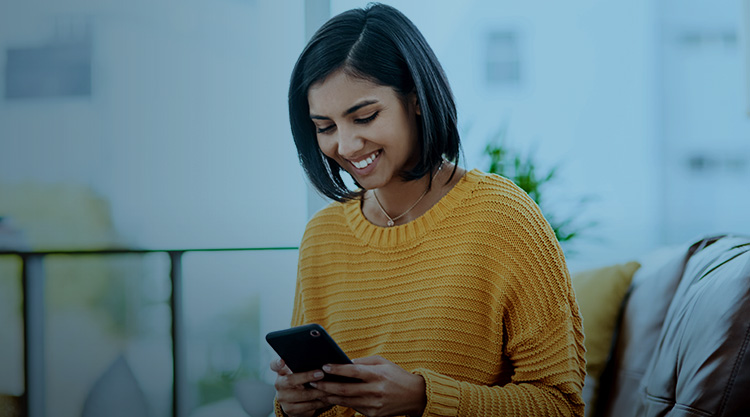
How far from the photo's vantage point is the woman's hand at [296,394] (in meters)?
1.05

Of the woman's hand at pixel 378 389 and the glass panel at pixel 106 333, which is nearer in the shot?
the woman's hand at pixel 378 389

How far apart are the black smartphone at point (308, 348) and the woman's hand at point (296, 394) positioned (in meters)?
0.03

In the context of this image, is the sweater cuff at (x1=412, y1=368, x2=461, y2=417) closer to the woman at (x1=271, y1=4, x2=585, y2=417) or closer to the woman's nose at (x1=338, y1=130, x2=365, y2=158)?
the woman at (x1=271, y1=4, x2=585, y2=417)

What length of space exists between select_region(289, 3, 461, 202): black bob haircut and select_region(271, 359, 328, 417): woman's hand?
1.42ft

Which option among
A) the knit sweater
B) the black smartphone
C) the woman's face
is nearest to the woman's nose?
the woman's face

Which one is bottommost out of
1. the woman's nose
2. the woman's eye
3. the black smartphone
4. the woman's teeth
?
the black smartphone

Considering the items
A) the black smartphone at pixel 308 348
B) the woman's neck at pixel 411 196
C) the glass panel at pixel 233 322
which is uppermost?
the woman's neck at pixel 411 196

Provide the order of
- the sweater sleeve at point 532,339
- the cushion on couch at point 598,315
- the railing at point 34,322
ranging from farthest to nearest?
the cushion on couch at point 598,315 < the railing at point 34,322 < the sweater sleeve at point 532,339

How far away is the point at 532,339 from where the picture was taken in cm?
109

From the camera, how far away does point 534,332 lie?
3.59 ft

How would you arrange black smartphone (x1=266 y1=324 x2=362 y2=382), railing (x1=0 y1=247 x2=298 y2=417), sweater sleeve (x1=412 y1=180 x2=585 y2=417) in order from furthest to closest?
1. railing (x1=0 y1=247 x2=298 y2=417)
2. sweater sleeve (x1=412 y1=180 x2=585 y2=417)
3. black smartphone (x1=266 y1=324 x2=362 y2=382)

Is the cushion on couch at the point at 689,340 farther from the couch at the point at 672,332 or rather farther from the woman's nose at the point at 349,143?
the woman's nose at the point at 349,143

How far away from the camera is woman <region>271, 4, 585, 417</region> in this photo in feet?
3.47

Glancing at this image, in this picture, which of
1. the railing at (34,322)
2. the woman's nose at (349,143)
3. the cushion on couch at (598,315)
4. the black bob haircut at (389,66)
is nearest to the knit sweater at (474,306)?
the black bob haircut at (389,66)
